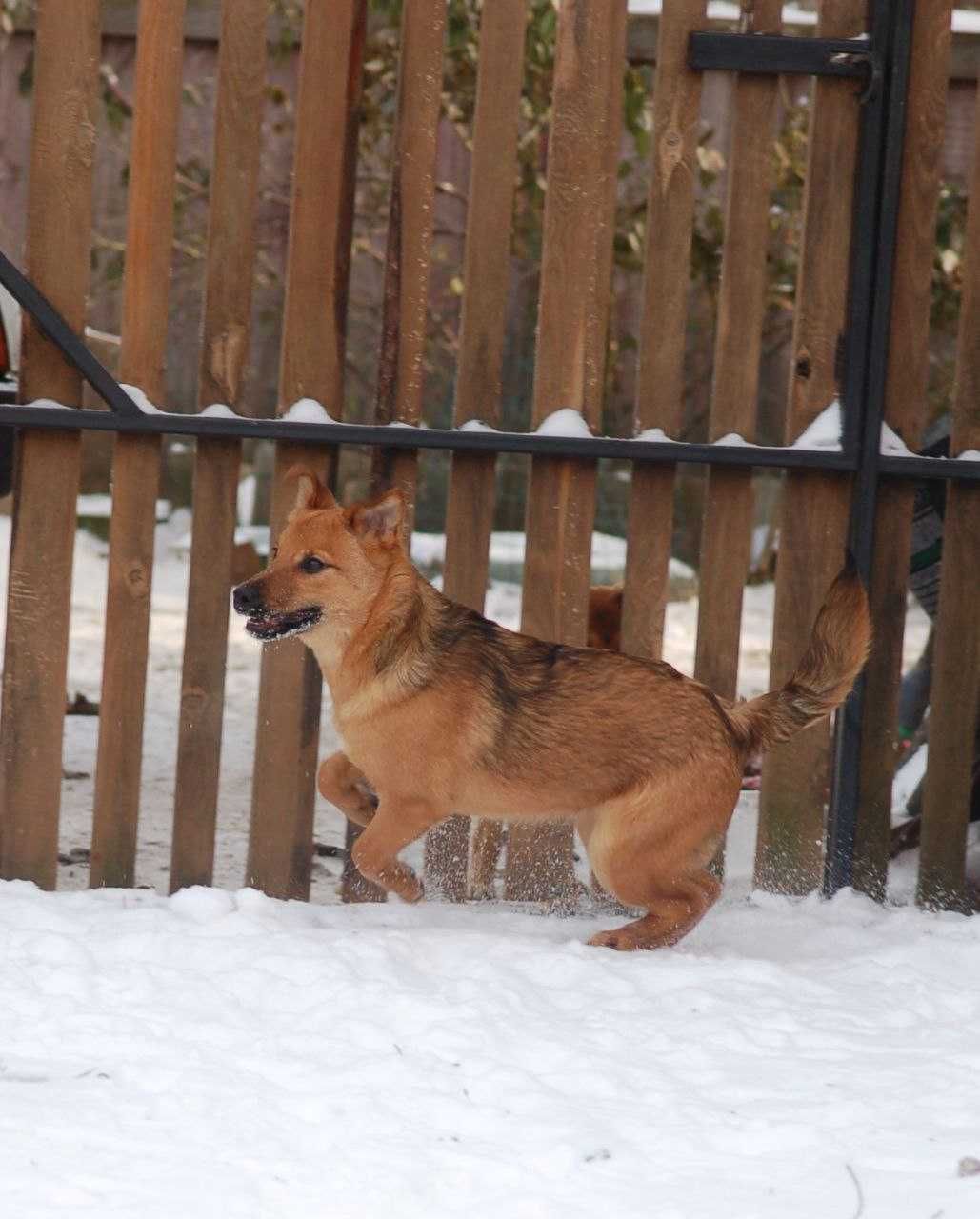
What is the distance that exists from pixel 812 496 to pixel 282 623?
5.18 feet

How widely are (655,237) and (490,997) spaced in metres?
2.13

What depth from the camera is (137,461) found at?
460 centimetres

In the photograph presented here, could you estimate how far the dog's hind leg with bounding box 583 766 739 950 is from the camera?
14.0ft

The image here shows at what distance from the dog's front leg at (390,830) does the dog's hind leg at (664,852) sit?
1.47 feet

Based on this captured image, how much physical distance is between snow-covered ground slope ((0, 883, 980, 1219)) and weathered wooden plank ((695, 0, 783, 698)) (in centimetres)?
89

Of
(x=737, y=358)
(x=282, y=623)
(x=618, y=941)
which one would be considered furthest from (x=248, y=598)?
(x=737, y=358)

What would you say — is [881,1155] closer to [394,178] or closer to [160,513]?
[394,178]

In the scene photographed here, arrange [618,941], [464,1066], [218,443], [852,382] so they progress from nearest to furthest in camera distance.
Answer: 1. [464,1066]
2. [618,941]
3. [218,443]
4. [852,382]

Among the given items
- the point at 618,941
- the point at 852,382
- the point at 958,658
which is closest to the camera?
the point at 618,941

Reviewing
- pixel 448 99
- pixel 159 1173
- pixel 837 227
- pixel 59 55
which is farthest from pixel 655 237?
pixel 448 99

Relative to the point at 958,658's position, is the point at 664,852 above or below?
below

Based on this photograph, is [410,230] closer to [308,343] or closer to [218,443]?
[308,343]

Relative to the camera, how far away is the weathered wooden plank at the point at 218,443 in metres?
4.53

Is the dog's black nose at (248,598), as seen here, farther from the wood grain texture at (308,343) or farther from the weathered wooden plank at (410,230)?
the weathered wooden plank at (410,230)
